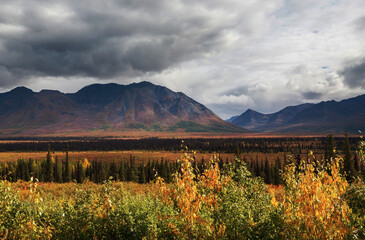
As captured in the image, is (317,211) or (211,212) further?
(211,212)

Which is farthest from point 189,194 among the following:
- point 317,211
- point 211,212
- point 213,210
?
point 317,211

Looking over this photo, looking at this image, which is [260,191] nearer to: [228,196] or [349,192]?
[228,196]

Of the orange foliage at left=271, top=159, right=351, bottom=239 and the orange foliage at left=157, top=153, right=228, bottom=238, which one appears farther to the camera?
the orange foliage at left=271, top=159, right=351, bottom=239

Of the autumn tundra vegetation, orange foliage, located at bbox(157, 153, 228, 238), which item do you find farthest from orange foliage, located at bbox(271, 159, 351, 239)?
orange foliage, located at bbox(157, 153, 228, 238)

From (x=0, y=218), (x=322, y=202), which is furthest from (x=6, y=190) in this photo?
(x=322, y=202)

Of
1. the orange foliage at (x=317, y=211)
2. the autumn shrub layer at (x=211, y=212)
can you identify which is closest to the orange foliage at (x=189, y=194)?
the autumn shrub layer at (x=211, y=212)

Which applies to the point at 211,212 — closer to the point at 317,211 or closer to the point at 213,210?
the point at 213,210

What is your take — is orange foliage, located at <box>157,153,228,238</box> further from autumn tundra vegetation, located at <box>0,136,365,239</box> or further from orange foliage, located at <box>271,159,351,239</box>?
orange foliage, located at <box>271,159,351,239</box>

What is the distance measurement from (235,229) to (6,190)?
12.1m

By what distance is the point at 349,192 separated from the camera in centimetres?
1010

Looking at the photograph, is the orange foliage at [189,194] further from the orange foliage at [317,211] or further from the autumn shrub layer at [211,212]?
the orange foliage at [317,211]

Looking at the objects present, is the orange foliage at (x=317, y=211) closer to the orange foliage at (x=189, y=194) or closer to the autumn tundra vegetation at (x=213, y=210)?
the autumn tundra vegetation at (x=213, y=210)

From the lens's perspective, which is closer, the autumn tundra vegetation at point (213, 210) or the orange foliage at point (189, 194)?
the orange foliage at point (189, 194)

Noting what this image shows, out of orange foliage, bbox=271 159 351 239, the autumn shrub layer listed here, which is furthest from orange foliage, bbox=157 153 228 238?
orange foliage, bbox=271 159 351 239
